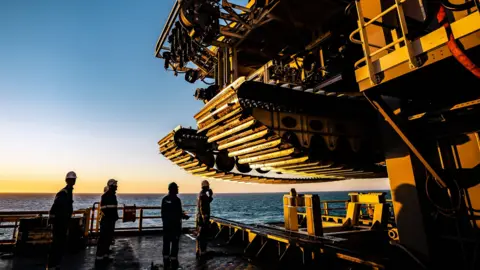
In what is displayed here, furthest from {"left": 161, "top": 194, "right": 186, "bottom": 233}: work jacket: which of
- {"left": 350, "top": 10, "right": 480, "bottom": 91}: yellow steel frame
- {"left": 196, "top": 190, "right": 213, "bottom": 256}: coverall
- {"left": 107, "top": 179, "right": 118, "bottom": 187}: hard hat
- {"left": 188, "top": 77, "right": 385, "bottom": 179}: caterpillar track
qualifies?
{"left": 350, "top": 10, "right": 480, "bottom": 91}: yellow steel frame

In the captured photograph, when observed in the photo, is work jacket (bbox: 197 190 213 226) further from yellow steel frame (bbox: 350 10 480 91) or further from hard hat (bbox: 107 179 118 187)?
yellow steel frame (bbox: 350 10 480 91)

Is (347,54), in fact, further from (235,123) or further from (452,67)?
(452,67)

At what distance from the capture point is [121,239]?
33.3 feet

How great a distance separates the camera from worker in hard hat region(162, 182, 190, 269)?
6.36 metres

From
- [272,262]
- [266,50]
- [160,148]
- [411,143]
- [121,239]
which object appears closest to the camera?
[411,143]

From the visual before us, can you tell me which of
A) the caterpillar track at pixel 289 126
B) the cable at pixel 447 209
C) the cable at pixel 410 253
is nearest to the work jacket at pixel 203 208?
the caterpillar track at pixel 289 126

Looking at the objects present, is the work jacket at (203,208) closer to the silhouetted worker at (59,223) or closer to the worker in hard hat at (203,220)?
the worker in hard hat at (203,220)

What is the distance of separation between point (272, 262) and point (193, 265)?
1940 mm

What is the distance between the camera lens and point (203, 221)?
23.0 ft

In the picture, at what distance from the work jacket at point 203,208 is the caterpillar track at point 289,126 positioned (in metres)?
1.50

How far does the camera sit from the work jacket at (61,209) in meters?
5.82

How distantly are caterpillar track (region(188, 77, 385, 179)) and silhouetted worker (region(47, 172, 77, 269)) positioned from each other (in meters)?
3.75

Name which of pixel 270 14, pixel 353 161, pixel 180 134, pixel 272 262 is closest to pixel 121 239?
Answer: pixel 180 134

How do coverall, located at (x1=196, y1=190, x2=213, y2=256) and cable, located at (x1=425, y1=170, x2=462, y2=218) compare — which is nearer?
cable, located at (x1=425, y1=170, x2=462, y2=218)
